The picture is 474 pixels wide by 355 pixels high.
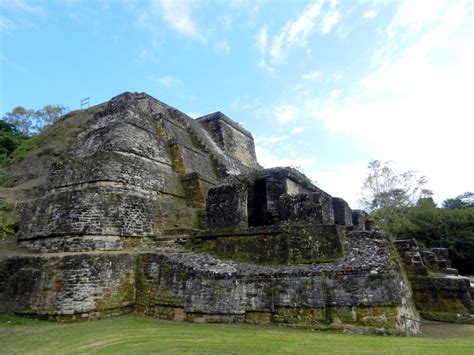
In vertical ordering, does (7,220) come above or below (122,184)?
below

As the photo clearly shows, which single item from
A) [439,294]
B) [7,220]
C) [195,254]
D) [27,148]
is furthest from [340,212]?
[27,148]

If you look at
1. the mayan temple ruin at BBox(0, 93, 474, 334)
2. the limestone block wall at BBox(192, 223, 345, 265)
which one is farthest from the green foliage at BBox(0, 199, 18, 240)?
the limestone block wall at BBox(192, 223, 345, 265)

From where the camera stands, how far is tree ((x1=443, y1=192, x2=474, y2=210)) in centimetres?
4616

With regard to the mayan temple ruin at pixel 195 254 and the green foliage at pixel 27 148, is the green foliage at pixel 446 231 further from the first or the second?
the green foliage at pixel 27 148

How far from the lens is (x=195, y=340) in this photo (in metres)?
5.74

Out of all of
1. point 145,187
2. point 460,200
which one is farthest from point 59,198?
point 460,200

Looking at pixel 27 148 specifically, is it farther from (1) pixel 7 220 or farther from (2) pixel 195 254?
(2) pixel 195 254

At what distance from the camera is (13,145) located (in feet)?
86.7

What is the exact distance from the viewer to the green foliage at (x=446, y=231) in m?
28.5

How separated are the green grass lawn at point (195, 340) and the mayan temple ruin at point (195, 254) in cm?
59

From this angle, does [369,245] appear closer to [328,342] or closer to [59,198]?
[328,342]

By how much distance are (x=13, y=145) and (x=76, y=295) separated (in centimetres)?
2364

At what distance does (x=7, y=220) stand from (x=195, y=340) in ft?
32.9

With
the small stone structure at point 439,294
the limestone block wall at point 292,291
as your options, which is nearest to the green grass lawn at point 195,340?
the limestone block wall at point 292,291
